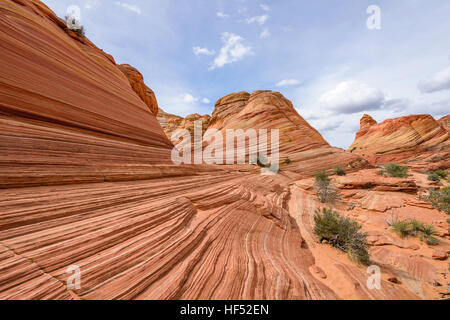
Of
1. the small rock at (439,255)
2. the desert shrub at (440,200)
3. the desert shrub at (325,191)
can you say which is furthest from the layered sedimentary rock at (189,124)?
the small rock at (439,255)

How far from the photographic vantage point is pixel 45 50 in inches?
202

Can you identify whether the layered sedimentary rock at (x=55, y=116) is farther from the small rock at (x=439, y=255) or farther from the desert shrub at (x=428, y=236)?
the desert shrub at (x=428, y=236)

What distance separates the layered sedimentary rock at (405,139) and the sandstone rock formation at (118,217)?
27.5m

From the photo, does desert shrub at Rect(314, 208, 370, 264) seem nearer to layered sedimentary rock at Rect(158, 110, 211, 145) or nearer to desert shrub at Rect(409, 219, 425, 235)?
desert shrub at Rect(409, 219, 425, 235)

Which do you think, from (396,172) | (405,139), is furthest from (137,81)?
(405,139)

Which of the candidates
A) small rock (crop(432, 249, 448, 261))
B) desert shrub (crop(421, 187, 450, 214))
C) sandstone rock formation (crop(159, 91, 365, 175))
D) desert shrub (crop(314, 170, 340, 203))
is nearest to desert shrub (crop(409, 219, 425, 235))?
small rock (crop(432, 249, 448, 261))

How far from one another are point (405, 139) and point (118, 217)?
41546mm

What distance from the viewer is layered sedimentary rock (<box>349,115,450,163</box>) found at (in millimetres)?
26672

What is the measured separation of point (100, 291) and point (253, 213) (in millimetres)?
4301

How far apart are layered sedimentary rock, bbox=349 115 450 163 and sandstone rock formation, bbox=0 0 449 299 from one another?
27.5 m

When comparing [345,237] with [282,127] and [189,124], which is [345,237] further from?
[189,124]

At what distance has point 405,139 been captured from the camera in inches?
1137

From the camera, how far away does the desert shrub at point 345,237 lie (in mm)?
4348
